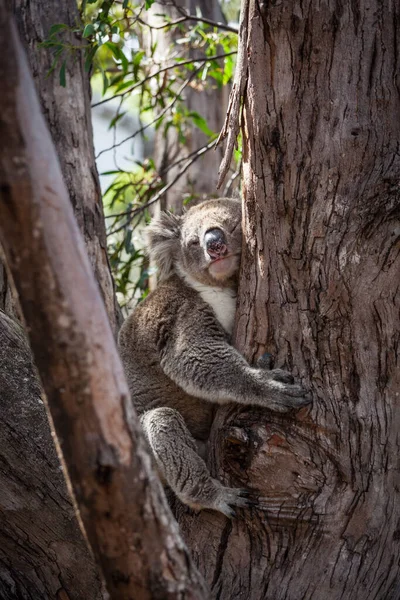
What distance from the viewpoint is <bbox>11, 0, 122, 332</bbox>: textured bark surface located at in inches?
165

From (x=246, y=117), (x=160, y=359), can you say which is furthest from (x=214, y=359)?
(x=246, y=117)

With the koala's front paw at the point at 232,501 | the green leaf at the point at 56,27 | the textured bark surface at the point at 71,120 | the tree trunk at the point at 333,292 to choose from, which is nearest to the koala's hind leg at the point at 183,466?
the koala's front paw at the point at 232,501

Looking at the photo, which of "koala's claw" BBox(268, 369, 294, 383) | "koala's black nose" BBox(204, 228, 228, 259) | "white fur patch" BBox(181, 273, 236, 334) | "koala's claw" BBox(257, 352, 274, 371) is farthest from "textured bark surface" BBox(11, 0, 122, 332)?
"koala's claw" BBox(268, 369, 294, 383)

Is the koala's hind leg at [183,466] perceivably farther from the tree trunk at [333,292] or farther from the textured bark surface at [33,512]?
the textured bark surface at [33,512]

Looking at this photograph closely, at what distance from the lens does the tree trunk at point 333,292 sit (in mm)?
2830

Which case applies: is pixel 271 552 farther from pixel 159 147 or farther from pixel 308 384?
pixel 159 147

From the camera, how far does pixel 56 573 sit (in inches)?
123

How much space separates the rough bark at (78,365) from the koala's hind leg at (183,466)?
3.28ft

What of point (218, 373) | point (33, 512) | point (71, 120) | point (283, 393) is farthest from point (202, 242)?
point (33, 512)

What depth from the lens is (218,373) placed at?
3.33 m

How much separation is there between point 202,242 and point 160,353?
24.7 inches

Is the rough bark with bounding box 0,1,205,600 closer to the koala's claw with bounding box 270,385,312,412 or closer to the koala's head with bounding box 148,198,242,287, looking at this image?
the koala's claw with bounding box 270,385,312,412

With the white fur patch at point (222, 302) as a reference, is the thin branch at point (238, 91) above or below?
above

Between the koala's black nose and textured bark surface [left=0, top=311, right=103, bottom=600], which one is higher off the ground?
the koala's black nose
